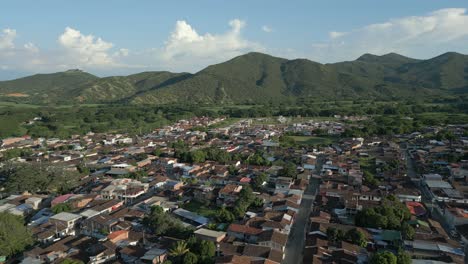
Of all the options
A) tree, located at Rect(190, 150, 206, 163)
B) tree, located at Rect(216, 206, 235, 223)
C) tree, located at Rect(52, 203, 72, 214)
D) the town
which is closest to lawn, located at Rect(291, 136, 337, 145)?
the town

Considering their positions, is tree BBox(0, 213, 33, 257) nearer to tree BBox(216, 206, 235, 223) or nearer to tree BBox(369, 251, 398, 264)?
tree BBox(216, 206, 235, 223)

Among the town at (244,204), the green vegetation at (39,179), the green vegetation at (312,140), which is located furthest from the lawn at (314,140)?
the green vegetation at (39,179)

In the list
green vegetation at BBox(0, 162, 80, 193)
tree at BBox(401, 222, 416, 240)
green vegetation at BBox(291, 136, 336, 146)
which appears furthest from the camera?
green vegetation at BBox(291, 136, 336, 146)

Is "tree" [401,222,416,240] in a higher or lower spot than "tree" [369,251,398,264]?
lower

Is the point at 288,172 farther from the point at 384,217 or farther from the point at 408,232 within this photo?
the point at 408,232

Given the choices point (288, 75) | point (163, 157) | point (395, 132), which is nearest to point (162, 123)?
point (163, 157)

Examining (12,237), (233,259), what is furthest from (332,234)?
(12,237)

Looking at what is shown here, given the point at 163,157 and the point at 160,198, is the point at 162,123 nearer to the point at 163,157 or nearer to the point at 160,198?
the point at 163,157
